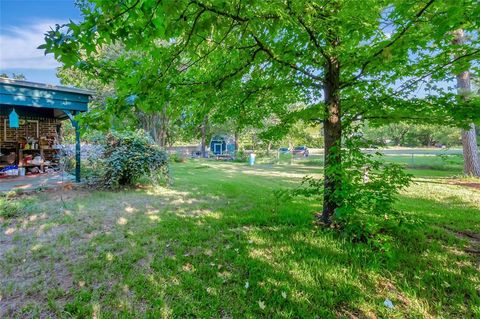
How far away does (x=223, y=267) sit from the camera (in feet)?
9.48

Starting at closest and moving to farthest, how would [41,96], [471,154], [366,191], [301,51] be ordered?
[366,191], [301,51], [41,96], [471,154]

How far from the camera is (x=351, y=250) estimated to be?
3.20 metres

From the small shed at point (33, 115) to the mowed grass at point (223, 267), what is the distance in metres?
3.23

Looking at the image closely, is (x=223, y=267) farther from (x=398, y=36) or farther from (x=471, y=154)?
(x=471, y=154)

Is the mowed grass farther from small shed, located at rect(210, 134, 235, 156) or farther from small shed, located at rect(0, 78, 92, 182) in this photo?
small shed, located at rect(210, 134, 235, 156)

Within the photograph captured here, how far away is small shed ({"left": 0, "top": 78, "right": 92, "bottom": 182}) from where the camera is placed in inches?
277

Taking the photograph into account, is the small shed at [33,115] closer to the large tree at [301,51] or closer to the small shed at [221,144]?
the large tree at [301,51]

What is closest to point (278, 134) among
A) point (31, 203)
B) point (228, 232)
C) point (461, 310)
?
point (228, 232)

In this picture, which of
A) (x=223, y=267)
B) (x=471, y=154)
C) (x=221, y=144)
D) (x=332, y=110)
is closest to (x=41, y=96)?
(x=223, y=267)

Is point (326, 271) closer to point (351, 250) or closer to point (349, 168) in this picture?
point (351, 250)

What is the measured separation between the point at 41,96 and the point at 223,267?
8.10 m

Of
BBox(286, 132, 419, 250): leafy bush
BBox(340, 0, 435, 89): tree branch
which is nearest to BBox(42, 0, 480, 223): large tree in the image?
BBox(340, 0, 435, 89): tree branch

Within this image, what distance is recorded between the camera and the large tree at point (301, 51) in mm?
1669

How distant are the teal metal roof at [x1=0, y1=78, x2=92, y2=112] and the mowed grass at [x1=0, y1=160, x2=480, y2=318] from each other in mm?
3890
